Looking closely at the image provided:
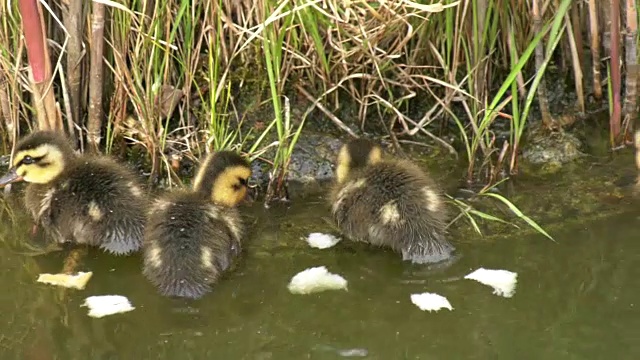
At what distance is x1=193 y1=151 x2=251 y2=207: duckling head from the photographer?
4.03 m

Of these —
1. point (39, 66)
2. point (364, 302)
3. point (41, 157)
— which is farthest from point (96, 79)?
point (364, 302)

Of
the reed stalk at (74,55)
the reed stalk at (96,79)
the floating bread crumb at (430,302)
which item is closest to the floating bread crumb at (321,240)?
the floating bread crumb at (430,302)

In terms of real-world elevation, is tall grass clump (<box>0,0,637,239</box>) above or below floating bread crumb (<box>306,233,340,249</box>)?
above

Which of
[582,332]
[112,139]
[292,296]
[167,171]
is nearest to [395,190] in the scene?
[292,296]

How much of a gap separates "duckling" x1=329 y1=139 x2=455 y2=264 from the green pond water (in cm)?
8

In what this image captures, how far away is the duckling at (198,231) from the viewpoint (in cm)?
369

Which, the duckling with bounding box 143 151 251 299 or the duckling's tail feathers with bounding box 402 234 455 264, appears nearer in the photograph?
the duckling with bounding box 143 151 251 299

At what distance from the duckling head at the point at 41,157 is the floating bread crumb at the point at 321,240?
3.69ft

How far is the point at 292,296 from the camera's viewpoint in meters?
3.74

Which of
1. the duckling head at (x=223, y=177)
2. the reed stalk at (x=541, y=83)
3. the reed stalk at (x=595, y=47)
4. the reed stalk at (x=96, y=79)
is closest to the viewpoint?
the duckling head at (x=223, y=177)

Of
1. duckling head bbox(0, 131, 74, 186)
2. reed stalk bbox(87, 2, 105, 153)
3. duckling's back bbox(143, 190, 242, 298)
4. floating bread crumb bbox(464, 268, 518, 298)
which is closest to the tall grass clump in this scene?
reed stalk bbox(87, 2, 105, 153)

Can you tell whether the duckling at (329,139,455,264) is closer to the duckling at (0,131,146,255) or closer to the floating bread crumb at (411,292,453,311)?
the floating bread crumb at (411,292,453,311)

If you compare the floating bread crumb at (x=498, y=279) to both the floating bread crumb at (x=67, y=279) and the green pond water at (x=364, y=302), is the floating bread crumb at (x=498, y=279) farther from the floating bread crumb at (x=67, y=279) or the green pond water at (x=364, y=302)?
the floating bread crumb at (x=67, y=279)

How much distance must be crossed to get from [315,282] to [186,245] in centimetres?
54
